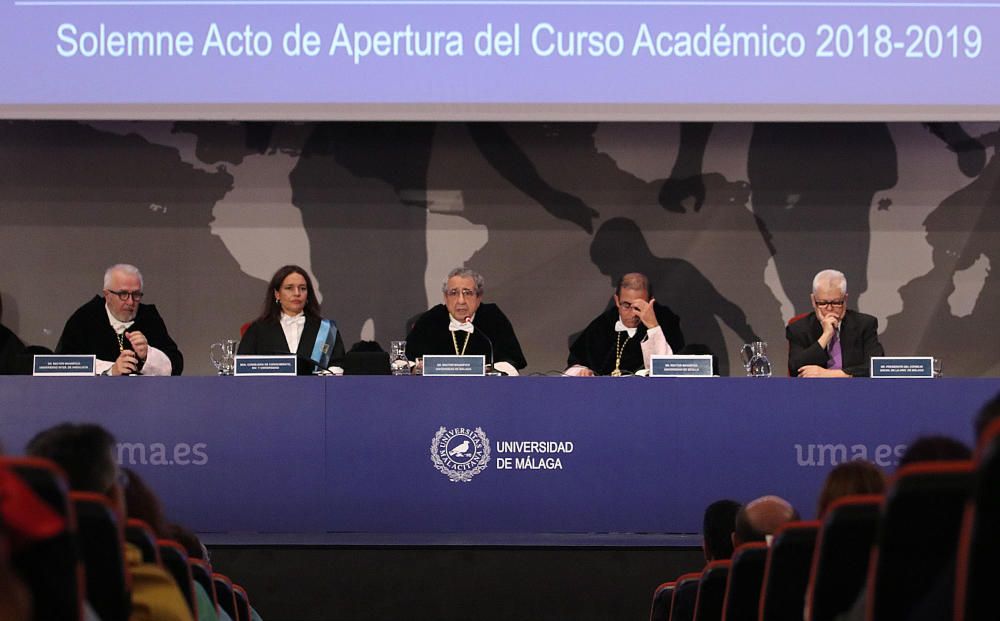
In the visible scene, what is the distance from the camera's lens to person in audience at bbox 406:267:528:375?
538cm

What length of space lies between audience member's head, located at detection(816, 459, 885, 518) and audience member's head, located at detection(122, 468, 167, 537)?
48.6 inches

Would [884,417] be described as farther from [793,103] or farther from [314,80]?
[314,80]

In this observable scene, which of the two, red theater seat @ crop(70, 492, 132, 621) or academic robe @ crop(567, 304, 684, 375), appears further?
academic robe @ crop(567, 304, 684, 375)

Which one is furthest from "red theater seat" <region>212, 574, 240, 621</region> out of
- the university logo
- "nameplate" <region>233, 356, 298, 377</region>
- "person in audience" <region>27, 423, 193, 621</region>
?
"nameplate" <region>233, 356, 298, 377</region>

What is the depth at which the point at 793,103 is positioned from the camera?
19.2 feet

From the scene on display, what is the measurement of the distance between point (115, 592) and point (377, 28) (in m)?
4.42

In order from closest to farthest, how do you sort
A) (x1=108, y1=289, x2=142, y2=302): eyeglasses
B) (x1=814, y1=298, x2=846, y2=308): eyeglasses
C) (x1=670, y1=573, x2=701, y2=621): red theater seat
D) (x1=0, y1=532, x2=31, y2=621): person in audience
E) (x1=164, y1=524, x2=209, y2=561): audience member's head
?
1. (x1=0, y1=532, x2=31, y2=621): person in audience
2. (x1=164, y1=524, x2=209, y2=561): audience member's head
3. (x1=670, y1=573, x2=701, y2=621): red theater seat
4. (x1=814, y1=298, x2=846, y2=308): eyeglasses
5. (x1=108, y1=289, x2=142, y2=302): eyeglasses

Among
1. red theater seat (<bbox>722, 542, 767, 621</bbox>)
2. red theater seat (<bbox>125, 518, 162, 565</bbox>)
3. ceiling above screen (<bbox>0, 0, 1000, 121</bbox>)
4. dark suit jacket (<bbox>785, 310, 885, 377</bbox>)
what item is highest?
ceiling above screen (<bbox>0, 0, 1000, 121</bbox>)

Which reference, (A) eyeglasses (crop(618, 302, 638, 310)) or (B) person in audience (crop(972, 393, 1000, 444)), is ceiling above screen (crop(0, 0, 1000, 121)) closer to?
(A) eyeglasses (crop(618, 302, 638, 310))

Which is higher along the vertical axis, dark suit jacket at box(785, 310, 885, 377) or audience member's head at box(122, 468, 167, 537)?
dark suit jacket at box(785, 310, 885, 377)

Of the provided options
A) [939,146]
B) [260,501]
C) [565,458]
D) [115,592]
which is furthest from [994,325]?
[115,592]

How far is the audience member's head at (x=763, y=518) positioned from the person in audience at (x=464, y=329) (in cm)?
290

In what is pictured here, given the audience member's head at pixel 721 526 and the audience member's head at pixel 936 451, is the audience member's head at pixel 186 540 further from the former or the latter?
the audience member's head at pixel 936 451

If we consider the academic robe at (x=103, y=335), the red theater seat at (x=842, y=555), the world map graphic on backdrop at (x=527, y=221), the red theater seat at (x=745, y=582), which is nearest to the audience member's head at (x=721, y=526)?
the red theater seat at (x=745, y=582)
